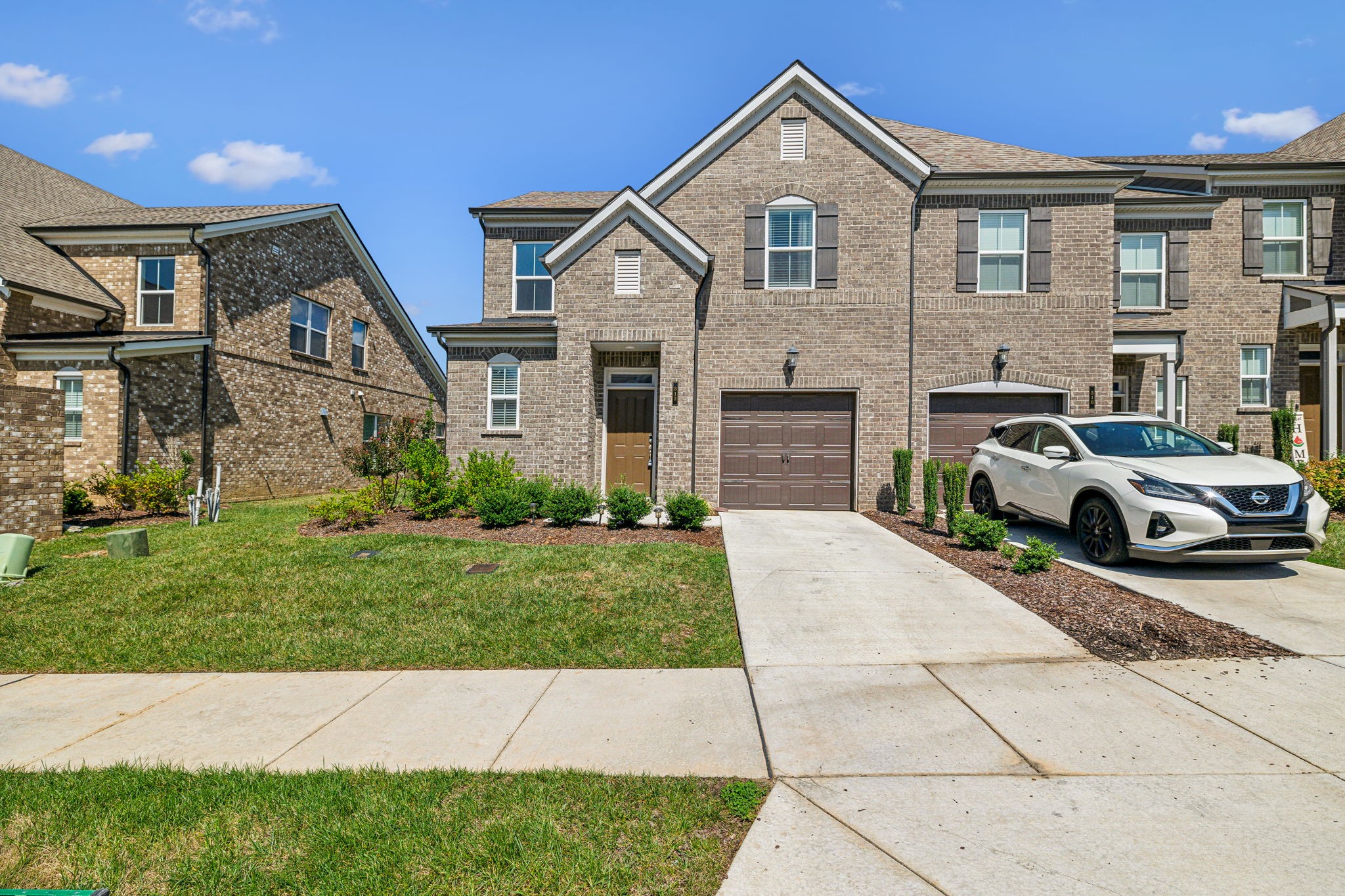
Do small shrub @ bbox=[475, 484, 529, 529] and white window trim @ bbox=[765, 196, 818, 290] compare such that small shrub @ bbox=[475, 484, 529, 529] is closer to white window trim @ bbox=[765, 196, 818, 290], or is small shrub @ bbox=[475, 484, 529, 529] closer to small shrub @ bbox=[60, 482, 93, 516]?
white window trim @ bbox=[765, 196, 818, 290]

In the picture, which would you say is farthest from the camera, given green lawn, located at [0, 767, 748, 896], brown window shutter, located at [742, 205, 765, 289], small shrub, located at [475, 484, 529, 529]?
brown window shutter, located at [742, 205, 765, 289]

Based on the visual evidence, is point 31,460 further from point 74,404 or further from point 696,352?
point 696,352

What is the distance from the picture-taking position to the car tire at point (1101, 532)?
25.0 ft

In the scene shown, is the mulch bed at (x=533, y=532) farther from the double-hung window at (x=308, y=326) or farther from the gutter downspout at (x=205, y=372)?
the double-hung window at (x=308, y=326)

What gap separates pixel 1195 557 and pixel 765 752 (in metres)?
6.23

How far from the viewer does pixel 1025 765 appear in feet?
11.6

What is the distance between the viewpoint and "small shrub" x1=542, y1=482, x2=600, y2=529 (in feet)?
34.1

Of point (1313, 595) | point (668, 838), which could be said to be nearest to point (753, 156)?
point (1313, 595)

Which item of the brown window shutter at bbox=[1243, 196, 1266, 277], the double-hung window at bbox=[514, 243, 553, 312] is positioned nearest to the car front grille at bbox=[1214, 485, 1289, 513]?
the brown window shutter at bbox=[1243, 196, 1266, 277]

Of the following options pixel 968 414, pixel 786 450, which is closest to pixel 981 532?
pixel 786 450

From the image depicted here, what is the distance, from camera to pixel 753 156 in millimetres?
13305

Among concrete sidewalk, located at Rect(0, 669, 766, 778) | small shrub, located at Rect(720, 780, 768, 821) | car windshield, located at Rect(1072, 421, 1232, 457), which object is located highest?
car windshield, located at Rect(1072, 421, 1232, 457)

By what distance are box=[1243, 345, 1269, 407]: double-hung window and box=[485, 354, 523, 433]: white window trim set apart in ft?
54.4

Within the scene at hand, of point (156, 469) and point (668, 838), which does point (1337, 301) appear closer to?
point (668, 838)
